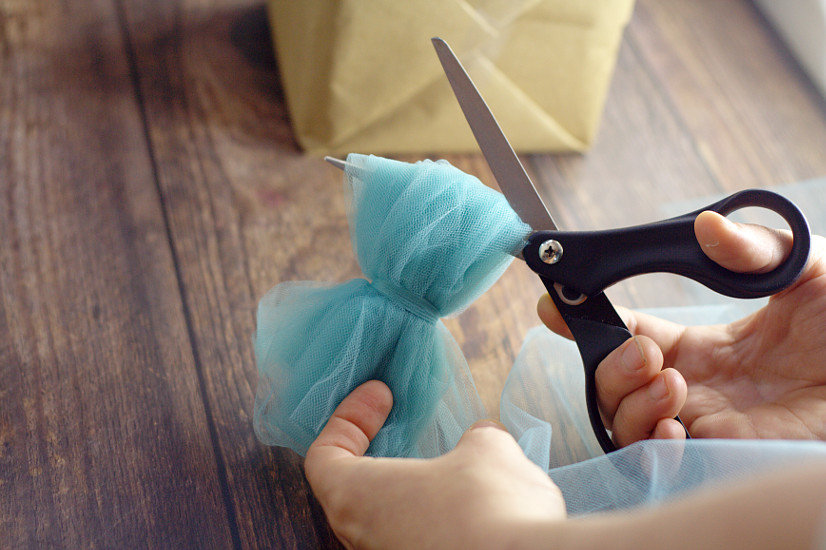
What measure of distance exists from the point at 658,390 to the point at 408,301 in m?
0.17

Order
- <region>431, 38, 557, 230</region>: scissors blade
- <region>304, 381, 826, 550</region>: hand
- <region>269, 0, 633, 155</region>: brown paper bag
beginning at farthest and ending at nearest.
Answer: <region>269, 0, 633, 155</region>: brown paper bag
<region>431, 38, 557, 230</region>: scissors blade
<region>304, 381, 826, 550</region>: hand

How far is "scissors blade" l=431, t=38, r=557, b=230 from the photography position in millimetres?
463

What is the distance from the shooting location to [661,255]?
426mm

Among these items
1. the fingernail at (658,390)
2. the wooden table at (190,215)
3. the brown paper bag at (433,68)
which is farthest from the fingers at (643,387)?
the brown paper bag at (433,68)

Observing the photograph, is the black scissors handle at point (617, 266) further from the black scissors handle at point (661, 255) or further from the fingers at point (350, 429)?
the fingers at point (350, 429)

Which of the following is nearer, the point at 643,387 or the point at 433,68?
the point at 643,387

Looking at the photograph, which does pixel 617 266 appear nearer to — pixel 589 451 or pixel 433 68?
pixel 589 451

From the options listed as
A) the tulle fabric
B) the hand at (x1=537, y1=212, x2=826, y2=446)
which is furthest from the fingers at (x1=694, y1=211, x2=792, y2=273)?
the tulle fabric

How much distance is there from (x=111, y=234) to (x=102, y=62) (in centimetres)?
21

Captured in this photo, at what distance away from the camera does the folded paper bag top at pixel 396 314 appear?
0.43 meters

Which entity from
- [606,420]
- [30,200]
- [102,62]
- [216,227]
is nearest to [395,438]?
[606,420]

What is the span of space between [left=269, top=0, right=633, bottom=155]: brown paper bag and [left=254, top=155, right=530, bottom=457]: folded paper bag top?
21 centimetres

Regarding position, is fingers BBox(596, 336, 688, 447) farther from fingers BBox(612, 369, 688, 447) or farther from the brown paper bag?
the brown paper bag

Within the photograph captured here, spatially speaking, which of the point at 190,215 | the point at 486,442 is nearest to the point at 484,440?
the point at 486,442
